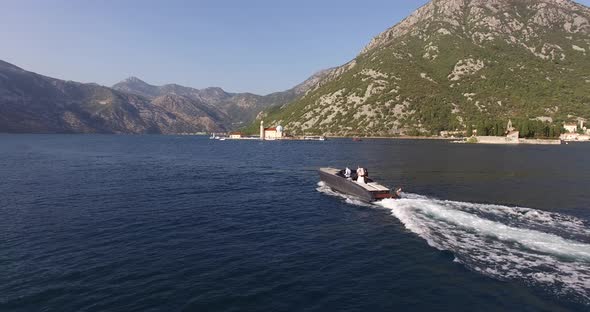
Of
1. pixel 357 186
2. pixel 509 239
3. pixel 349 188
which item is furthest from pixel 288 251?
pixel 349 188

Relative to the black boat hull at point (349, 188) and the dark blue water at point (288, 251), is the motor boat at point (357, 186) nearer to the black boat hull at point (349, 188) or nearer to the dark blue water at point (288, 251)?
the black boat hull at point (349, 188)

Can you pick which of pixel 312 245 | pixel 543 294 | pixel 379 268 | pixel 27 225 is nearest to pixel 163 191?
pixel 27 225

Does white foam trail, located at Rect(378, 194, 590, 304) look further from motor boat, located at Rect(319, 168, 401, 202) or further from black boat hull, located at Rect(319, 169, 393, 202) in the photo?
motor boat, located at Rect(319, 168, 401, 202)

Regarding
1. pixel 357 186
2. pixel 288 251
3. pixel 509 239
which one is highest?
pixel 357 186

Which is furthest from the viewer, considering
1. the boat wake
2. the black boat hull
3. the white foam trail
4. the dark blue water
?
the black boat hull

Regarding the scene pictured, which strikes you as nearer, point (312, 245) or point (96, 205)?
point (312, 245)

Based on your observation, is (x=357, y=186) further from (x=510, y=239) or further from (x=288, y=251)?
(x=288, y=251)

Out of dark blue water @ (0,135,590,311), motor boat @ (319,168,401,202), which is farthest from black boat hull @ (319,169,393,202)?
dark blue water @ (0,135,590,311)

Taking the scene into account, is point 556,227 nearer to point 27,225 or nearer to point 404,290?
point 404,290
